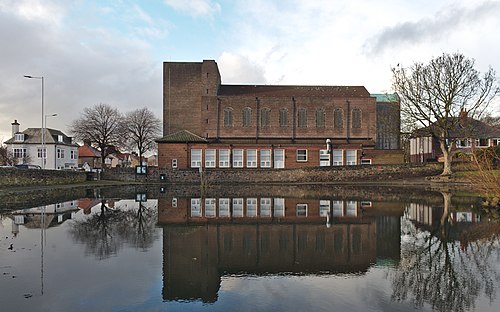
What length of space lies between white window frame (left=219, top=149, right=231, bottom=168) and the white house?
1291 inches

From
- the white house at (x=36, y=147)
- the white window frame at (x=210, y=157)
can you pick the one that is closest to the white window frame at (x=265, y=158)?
the white window frame at (x=210, y=157)

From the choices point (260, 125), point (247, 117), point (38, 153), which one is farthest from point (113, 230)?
point (38, 153)

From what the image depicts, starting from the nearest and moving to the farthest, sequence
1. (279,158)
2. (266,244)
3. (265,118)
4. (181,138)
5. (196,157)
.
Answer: (266,244), (181,138), (196,157), (279,158), (265,118)

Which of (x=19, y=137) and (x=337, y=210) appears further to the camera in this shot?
(x=19, y=137)

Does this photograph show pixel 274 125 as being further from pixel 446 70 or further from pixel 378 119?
pixel 446 70

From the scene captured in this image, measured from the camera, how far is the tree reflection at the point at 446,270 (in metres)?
6.40

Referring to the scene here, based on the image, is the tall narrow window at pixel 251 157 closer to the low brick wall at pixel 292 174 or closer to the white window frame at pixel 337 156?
the low brick wall at pixel 292 174

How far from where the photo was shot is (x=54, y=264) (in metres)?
8.42

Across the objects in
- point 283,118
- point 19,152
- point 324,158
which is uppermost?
point 283,118

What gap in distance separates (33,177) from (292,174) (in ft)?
82.2

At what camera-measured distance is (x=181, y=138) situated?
46938 millimetres

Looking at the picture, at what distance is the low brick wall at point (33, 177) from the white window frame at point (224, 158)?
53.9ft

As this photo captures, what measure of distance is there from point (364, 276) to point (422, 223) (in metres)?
7.41

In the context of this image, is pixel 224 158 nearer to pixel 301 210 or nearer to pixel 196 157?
pixel 196 157
